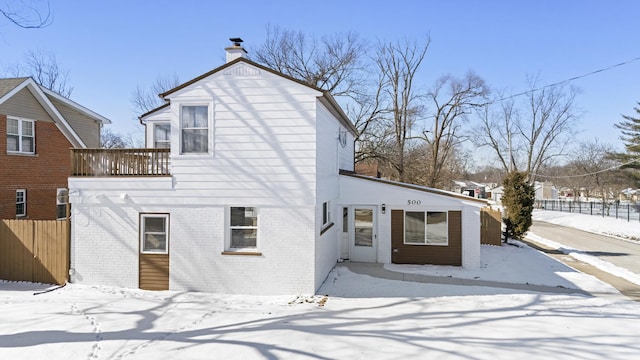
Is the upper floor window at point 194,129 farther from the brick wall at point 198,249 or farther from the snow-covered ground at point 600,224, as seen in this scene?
the snow-covered ground at point 600,224

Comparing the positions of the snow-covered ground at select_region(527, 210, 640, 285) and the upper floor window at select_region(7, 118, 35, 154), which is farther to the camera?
the upper floor window at select_region(7, 118, 35, 154)

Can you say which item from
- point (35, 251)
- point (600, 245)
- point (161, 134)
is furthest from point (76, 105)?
point (600, 245)

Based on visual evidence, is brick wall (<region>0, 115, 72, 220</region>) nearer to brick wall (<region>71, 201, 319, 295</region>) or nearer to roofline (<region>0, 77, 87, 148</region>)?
roofline (<region>0, 77, 87, 148</region>)

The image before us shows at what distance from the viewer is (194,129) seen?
10922 mm

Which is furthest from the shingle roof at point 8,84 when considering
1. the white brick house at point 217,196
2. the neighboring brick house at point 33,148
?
the white brick house at point 217,196

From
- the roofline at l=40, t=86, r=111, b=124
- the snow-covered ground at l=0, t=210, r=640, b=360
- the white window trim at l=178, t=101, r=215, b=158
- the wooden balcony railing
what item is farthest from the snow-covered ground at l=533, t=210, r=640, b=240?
Answer: the roofline at l=40, t=86, r=111, b=124

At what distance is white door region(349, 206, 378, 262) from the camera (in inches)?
583

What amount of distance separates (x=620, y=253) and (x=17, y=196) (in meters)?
26.1

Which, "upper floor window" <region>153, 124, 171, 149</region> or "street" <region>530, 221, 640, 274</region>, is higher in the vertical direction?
"upper floor window" <region>153, 124, 171, 149</region>

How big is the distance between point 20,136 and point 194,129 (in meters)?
9.30

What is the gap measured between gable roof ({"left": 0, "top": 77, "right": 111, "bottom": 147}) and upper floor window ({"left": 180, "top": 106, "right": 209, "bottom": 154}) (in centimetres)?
826

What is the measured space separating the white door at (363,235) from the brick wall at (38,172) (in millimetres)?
12225

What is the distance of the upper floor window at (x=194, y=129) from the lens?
1090 cm

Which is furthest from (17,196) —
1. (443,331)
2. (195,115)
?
(443,331)
